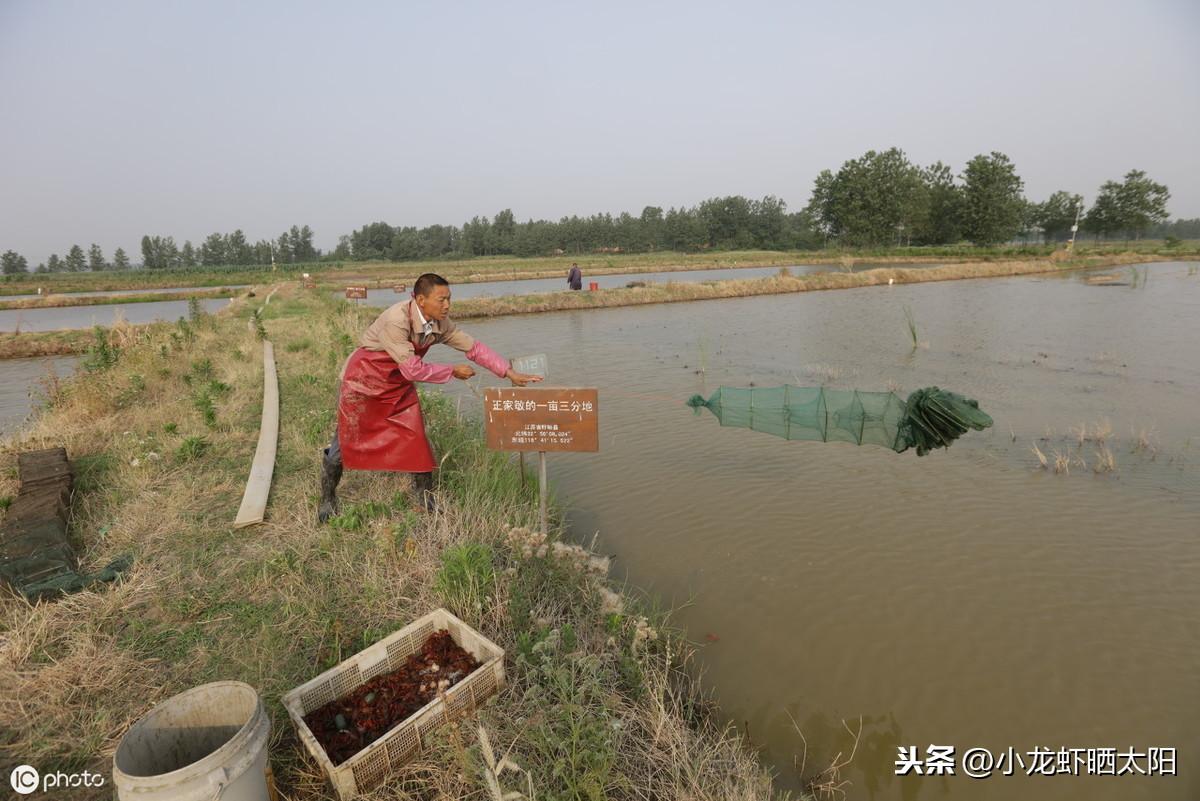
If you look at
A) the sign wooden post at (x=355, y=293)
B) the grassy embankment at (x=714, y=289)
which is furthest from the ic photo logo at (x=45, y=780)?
the grassy embankment at (x=714, y=289)

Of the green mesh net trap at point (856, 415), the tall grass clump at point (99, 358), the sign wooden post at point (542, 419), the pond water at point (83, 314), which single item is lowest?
the green mesh net trap at point (856, 415)

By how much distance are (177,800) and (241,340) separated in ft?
42.0

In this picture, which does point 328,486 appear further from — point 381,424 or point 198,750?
point 198,750

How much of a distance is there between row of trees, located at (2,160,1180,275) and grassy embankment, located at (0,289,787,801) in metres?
62.6

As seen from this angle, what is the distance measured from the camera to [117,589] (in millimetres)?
3188

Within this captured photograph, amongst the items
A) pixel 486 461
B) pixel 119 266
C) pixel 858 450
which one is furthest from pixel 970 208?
pixel 119 266

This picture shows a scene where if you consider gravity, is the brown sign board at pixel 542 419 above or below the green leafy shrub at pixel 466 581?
above

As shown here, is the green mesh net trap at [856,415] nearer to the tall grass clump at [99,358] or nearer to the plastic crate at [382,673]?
the plastic crate at [382,673]

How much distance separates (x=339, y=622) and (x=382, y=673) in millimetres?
524

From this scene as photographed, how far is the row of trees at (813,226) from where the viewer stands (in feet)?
180

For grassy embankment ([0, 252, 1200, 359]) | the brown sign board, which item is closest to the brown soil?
the brown sign board

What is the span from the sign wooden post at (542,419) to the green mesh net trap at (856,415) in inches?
79.6

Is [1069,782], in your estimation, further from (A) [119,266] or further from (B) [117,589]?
(A) [119,266]

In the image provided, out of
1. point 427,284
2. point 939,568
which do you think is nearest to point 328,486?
point 427,284
